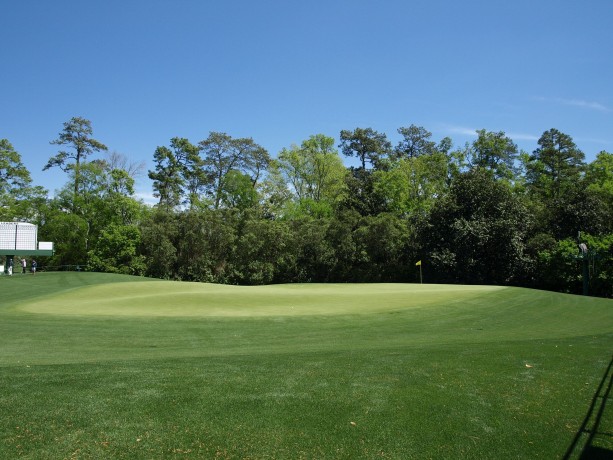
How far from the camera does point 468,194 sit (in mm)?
46438

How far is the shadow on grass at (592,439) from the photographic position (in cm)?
530

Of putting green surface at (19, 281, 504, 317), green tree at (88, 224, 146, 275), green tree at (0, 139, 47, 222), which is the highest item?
green tree at (0, 139, 47, 222)

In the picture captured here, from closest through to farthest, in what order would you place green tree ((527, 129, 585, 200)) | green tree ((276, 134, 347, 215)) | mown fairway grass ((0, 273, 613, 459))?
1. mown fairway grass ((0, 273, 613, 459))
2. green tree ((527, 129, 585, 200))
3. green tree ((276, 134, 347, 215))

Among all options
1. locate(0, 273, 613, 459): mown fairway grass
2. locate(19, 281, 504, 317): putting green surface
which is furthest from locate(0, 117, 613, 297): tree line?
locate(0, 273, 613, 459): mown fairway grass

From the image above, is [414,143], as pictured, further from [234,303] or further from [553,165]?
[234,303]

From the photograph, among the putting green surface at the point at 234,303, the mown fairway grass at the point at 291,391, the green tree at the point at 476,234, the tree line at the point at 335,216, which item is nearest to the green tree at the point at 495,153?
the tree line at the point at 335,216

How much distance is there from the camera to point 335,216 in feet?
178

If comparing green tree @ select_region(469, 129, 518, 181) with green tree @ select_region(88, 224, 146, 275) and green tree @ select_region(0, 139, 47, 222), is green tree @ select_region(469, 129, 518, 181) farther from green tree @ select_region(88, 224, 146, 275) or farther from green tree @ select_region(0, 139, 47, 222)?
green tree @ select_region(0, 139, 47, 222)

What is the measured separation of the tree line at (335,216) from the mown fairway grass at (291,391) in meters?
30.7

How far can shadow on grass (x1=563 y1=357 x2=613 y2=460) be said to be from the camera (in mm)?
5301

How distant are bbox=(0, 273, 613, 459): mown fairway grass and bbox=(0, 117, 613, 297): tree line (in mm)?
30681

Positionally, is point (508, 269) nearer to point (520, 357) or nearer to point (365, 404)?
point (520, 357)

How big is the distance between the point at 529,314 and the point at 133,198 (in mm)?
47816

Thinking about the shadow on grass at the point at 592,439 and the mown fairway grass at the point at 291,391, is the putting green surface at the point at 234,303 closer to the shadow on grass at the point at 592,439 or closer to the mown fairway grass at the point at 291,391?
the mown fairway grass at the point at 291,391
